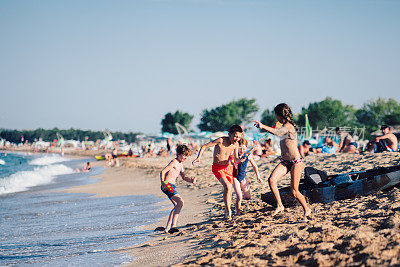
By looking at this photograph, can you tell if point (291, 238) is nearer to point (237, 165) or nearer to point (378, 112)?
point (237, 165)

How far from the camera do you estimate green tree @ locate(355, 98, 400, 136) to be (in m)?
54.9

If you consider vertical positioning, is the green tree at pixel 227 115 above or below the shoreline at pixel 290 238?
above

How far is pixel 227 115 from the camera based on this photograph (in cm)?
6600

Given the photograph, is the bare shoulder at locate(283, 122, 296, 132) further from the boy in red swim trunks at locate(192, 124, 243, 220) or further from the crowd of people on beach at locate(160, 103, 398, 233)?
the boy in red swim trunks at locate(192, 124, 243, 220)

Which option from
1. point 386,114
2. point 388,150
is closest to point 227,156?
point 388,150

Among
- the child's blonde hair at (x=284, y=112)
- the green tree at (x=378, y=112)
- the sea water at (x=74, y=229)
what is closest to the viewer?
the sea water at (x=74, y=229)

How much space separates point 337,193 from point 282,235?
2.08 meters

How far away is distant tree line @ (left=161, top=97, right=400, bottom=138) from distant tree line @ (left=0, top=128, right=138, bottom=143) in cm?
9504

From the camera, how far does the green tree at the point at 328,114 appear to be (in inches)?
2218

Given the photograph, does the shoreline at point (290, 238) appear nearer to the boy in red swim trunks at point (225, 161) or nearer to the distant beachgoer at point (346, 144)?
the boy in red swim trunks at point (225, 161)

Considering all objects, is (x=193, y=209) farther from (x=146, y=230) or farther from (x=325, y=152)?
Result: (x=325, y=152)

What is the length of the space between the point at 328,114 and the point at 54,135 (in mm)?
151569

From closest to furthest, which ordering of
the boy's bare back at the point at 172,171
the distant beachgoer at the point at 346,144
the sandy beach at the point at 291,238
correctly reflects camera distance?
the sandy beach at the point at 291,238 → the boy's bare back at the point at 172,171 → the distant beachgoer at the point at 346,144

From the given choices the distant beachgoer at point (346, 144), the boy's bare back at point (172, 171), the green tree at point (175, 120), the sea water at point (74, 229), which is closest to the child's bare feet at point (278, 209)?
the boy's bare back at point (172, 171)
